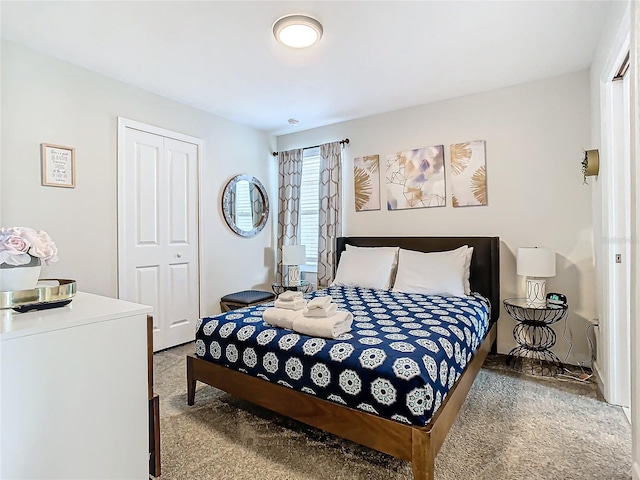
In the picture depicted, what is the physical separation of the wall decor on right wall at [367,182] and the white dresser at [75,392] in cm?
311

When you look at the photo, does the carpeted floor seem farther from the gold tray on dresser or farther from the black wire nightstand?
the gold tray on dresser

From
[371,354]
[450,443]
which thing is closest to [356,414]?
[371,354]

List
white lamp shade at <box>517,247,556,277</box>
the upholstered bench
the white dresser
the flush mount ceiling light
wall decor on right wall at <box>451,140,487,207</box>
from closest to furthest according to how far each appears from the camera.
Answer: the white dresser → the flush mount ceiling light → white lamp shade at <box>517,247,556,277</box> → wall decor on right wall at <box>451,140,487,207</box> → the upholstered bench

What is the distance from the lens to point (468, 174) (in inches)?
135

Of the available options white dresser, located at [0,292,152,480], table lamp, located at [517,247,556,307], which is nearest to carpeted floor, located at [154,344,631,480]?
white dresser, located at [0,292,152,480]

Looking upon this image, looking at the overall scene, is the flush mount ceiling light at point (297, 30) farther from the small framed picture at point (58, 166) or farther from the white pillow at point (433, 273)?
the white pillow at point (433, 273)

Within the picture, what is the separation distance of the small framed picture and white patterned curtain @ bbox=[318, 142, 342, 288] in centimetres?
257

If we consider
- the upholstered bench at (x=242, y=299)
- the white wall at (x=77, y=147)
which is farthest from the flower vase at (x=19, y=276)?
the upholstered bench at (x=242, y=299)

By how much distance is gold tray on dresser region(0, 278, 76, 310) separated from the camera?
112 cm

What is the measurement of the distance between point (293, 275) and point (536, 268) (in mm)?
2559

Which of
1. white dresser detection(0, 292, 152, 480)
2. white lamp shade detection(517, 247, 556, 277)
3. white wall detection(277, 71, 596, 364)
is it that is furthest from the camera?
white wall detection(277, 71, 596, 364)

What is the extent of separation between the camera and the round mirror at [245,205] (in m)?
4.12

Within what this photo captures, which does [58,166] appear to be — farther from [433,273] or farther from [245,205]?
[433,273]

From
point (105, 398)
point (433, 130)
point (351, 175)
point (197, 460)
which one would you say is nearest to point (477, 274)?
point (433, 130)
